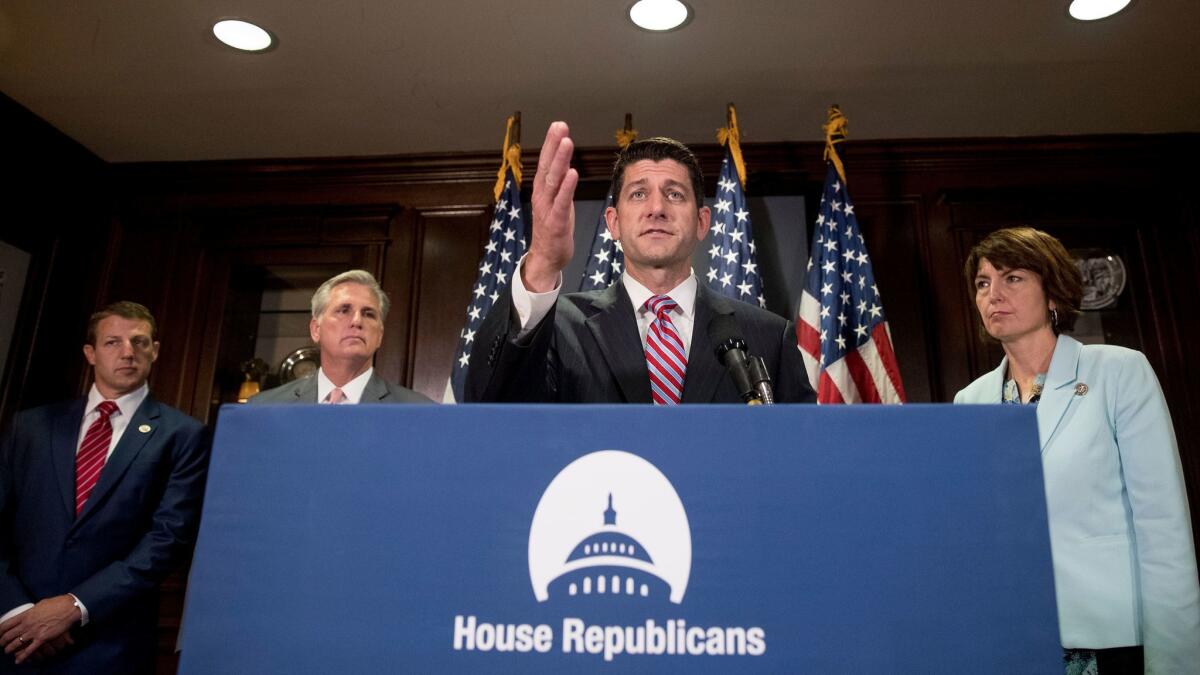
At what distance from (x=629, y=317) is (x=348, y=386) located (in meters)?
1.54

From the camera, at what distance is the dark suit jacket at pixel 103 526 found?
7.43 ft

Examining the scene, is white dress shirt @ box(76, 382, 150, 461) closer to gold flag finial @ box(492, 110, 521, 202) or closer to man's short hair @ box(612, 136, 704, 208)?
gold flag finial @ box(492, 110, 521, 202)

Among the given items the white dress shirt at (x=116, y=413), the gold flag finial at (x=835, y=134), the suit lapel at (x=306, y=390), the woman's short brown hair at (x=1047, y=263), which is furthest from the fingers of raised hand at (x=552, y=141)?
the gold flag finial at (x=835, y=134)

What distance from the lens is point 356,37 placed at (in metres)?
3.01

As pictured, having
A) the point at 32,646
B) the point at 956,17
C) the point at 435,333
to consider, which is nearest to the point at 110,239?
the point at 435,333

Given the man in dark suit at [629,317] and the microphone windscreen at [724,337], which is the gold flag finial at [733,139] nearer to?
the man in dark suit at [629,317]

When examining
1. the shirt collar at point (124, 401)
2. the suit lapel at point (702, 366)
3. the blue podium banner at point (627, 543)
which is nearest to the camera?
the blue podium banner at point (627, 543)

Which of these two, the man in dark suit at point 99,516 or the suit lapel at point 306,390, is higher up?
the suit lapel at point 306,390

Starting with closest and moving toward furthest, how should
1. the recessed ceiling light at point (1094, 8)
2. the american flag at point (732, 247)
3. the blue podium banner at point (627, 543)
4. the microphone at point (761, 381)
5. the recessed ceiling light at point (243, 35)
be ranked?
the blue podium banner at point (627, 543), the microphone at point (761, 381), the recessed ceiling light at point (1094, 8), the recessed ceiling light at point (243, 35), the american flag at point (732, 247)

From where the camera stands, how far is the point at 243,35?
3.01 meters

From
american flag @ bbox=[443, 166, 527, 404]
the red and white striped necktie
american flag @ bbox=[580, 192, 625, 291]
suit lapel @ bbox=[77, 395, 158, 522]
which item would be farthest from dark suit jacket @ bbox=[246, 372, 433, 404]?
the red and white striped necktie

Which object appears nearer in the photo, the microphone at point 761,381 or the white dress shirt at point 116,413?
the microphone at point 761,381

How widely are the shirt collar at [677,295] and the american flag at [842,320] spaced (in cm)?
179

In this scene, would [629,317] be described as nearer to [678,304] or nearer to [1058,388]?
[678,304]
